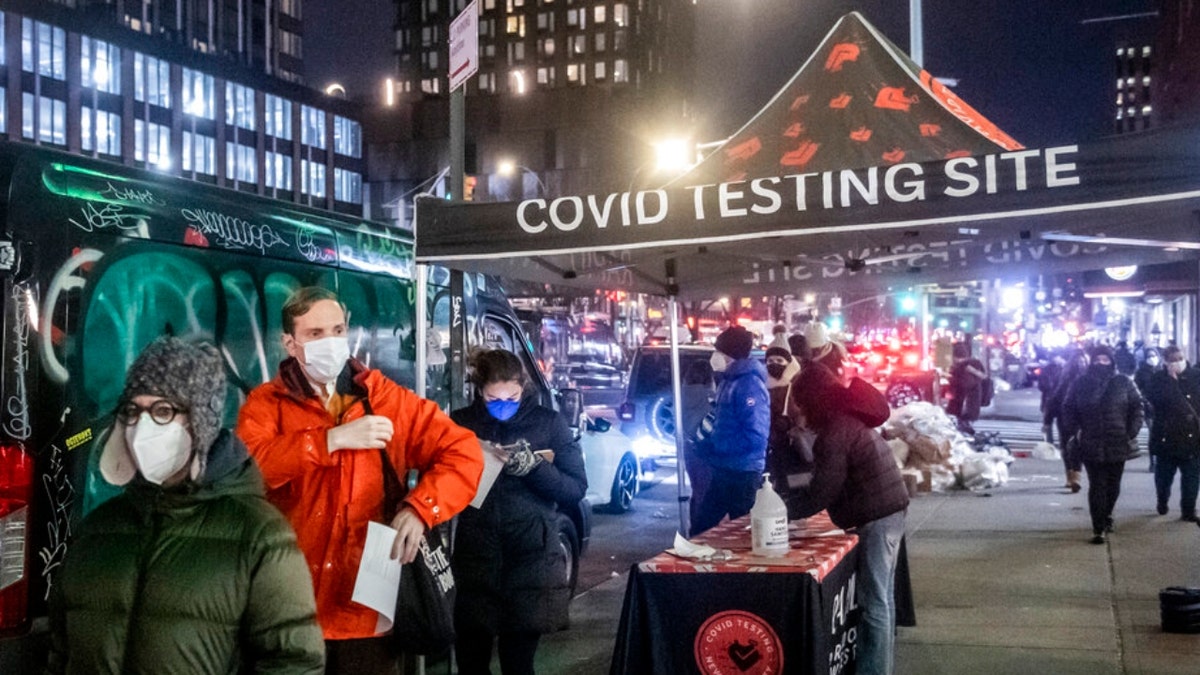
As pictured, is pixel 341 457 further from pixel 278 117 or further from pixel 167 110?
pixel 278 117

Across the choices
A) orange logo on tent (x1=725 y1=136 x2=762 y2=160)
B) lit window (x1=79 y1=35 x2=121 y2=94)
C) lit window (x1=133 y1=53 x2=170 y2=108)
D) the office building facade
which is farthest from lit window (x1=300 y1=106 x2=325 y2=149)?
orange logo on tent (x1=725 y1=136 x2=762 y2=160)

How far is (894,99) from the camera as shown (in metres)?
6.56

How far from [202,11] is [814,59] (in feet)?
357

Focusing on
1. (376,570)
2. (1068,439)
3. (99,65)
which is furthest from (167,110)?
(376,570)

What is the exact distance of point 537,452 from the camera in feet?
15.4

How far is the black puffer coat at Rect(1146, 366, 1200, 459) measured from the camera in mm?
10727

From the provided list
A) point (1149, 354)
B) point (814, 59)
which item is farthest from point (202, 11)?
point (814, 59)

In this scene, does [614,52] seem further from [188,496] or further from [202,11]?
[188,496]

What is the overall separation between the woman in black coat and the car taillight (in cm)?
1066

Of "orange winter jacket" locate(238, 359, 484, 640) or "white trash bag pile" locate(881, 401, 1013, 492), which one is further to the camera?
"white trash bag pile" locate(881, 401, 1013, 492)

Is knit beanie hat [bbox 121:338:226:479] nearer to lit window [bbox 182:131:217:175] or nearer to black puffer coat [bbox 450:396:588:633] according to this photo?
black puffer coat [bbox 450:396:588:633]

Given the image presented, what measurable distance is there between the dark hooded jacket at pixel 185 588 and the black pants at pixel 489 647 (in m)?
2.25

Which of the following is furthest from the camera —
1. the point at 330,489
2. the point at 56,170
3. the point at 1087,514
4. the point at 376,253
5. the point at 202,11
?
the point at 202,11

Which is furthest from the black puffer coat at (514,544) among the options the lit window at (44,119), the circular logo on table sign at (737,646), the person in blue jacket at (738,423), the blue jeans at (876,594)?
the lit window at (44,119)
